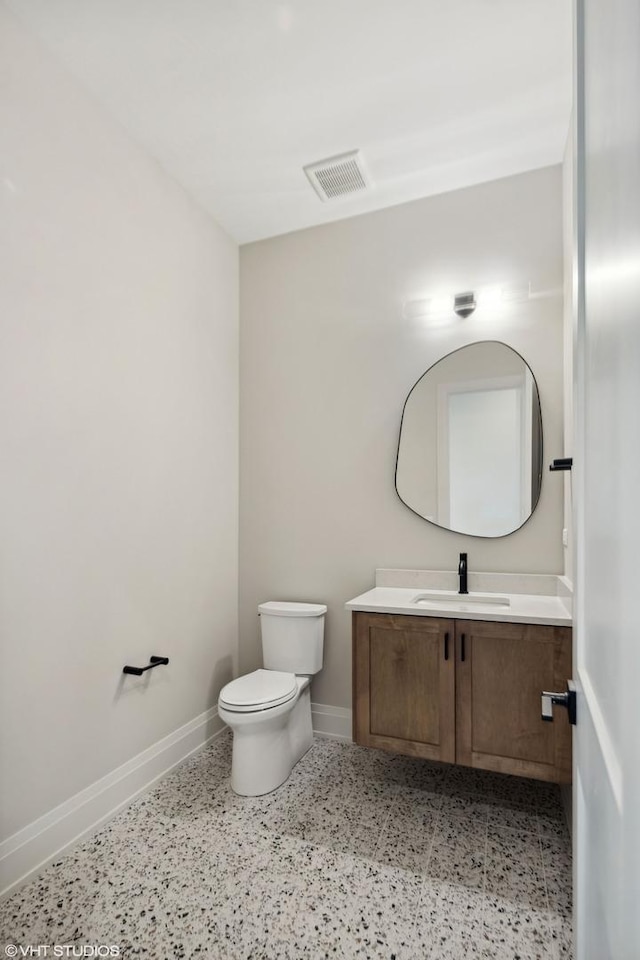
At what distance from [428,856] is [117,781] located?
1.24m

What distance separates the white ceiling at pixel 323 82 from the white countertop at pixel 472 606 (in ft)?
6.58

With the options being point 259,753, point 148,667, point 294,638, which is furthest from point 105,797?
point 294,638

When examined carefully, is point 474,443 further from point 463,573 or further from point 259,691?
point 259,691

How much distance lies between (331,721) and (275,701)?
0.69 meters

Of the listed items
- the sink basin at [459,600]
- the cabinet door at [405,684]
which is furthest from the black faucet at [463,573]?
the cabinet door at [405,684]

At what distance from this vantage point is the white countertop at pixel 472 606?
1941 millimetres

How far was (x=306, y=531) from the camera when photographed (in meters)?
2.86

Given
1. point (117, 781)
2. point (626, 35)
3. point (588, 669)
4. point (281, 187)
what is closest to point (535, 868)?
point (588, 669)

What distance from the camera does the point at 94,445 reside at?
206 cm

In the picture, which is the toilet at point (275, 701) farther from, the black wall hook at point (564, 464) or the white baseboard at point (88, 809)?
the black wall hook at point (564, 464)

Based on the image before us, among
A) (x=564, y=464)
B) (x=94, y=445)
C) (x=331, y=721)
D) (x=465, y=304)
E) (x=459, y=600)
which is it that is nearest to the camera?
(x=564, y=464)

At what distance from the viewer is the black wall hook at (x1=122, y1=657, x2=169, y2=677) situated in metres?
2.16

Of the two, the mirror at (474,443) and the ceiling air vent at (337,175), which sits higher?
the ceiling air vent at (337,175)

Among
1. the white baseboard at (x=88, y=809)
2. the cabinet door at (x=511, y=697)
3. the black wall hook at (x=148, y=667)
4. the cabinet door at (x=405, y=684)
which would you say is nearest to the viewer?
the white baseboard at (x=88, y=809)
